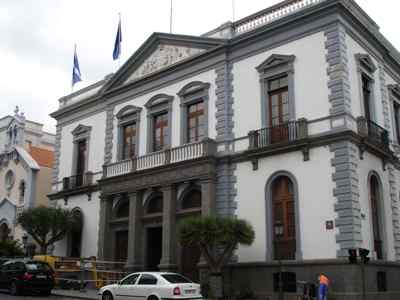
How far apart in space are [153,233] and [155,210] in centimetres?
128

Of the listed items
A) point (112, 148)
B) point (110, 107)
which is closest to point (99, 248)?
point (112, 148)

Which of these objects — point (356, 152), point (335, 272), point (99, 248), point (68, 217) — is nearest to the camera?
point (335, 272)

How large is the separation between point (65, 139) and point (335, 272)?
22.1m

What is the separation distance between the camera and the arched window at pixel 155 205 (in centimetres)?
2750

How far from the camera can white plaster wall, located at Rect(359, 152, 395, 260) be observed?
21.0 meters

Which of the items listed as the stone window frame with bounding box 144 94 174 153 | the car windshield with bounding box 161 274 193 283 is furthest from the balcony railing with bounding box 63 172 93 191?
the car windshield with bounding box 161 274 193 283

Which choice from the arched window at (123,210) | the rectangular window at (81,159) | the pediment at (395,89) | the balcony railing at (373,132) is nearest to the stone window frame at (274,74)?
the balcony railing at (373,132)

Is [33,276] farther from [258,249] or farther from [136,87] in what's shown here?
[136,87]

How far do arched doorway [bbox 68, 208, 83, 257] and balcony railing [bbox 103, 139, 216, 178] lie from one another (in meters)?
Answer: 3.85

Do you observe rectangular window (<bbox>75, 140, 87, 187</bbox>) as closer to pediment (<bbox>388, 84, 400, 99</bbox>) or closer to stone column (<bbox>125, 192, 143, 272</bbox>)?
stone column (<bbox>125, 192, 143, 272</bbox>)

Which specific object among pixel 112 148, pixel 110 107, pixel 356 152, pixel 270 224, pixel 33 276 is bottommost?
Answer: pixel 33 276

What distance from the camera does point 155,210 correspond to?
27.7m

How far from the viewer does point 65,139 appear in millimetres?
35719

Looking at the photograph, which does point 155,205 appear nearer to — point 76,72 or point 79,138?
point 79,138
